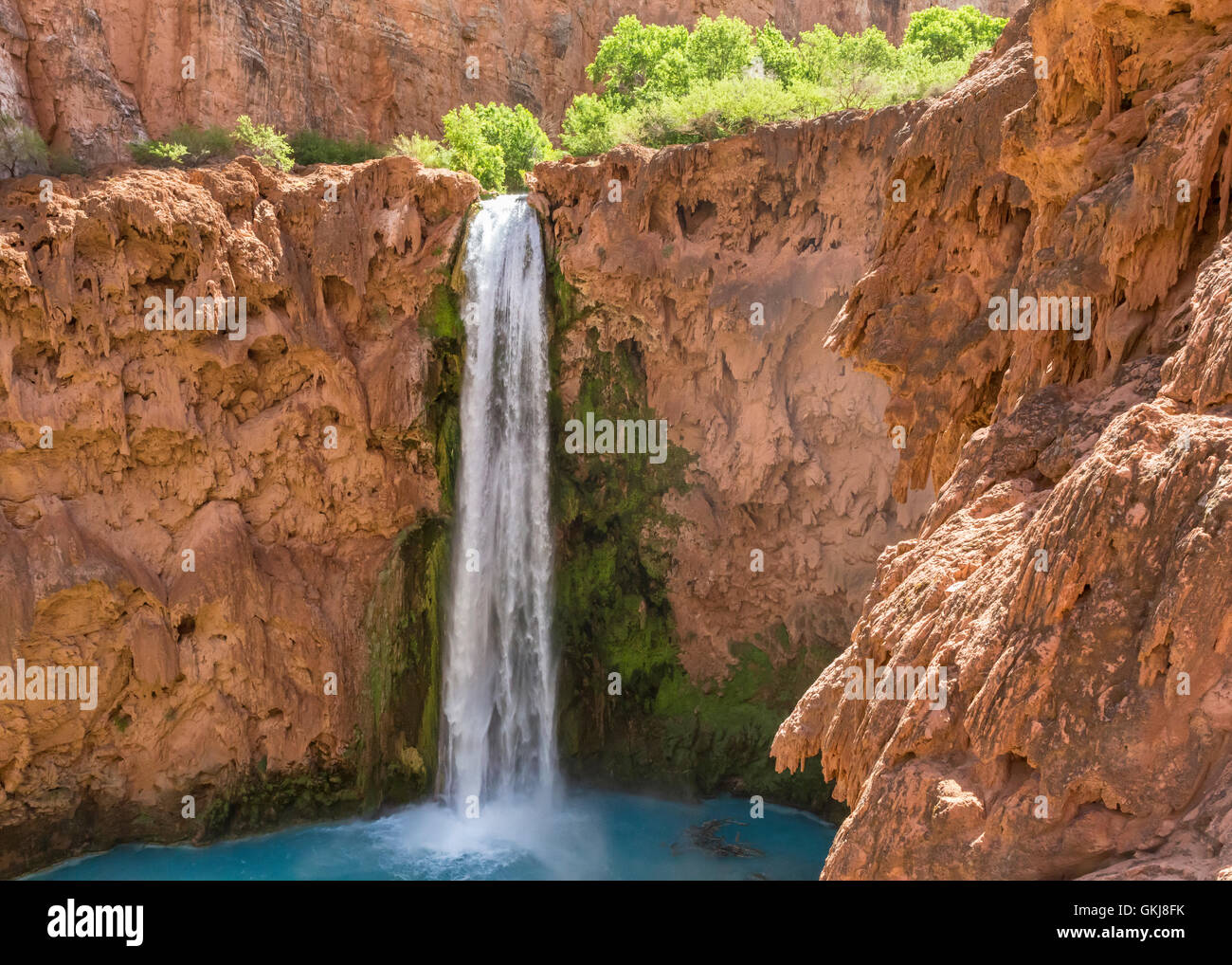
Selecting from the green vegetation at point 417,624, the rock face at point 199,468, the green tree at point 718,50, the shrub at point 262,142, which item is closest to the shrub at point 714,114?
the rock face at point 199,468

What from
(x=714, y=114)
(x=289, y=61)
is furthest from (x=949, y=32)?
(x=289, y=61)

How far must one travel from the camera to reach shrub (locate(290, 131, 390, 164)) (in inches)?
1049

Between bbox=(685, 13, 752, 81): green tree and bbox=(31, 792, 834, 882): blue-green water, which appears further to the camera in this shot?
bbox=(685, 13, 752, 81): green tree

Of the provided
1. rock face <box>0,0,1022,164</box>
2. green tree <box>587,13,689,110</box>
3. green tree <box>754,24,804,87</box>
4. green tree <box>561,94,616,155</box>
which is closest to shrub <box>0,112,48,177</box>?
rock face <box>0,0,1022,164</box>

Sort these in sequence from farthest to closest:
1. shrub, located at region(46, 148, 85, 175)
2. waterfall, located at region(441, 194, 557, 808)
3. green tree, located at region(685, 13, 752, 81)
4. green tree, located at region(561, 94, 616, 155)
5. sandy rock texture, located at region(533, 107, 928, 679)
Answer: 1. green tree, located at region(685, 13, 752, 81)
2. green tree, located at region(561, 94, 616, 155)
3. shrub, located at region(46, 148, 85, 175)
4. waterfall, located at region(441, 194, 557, 808)
5. sandy rock texture, located at region(533, 107, 928, 679)

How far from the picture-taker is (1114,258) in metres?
6.12

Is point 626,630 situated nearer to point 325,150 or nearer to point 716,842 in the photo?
point 716,842

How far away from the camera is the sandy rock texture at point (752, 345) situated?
1945cm

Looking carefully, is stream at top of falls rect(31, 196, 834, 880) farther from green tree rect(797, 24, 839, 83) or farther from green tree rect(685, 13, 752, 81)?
green tree rect(685, 13, 752, 81)

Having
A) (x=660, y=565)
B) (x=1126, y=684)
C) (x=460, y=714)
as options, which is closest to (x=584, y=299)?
(x=660, y=565)

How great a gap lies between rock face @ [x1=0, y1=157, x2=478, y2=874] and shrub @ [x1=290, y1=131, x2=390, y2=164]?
6.95m

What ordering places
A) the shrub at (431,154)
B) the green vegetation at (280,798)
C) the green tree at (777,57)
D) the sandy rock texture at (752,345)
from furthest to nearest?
the green tree at (777,57), the shrub at (431,154), the sandy rock texture at (752,345), the green vegetation at (280,798)

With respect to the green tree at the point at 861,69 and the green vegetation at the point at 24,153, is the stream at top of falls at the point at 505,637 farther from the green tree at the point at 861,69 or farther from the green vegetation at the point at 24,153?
the green vegetation at the point at 24,153

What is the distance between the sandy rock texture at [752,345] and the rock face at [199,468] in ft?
10.7
